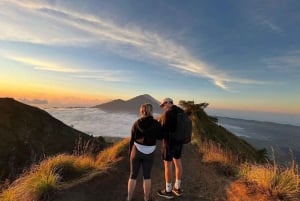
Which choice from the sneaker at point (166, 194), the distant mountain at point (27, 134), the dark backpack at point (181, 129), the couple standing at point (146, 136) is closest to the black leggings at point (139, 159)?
the couple standing at point (146, 136)

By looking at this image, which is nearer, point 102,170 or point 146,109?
point 146,109

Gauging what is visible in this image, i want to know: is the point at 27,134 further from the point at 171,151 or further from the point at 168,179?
the point at 171,151

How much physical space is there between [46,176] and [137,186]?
265 cm

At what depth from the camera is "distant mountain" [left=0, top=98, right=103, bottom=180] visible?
3228 cm

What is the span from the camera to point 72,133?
4319 centimetres

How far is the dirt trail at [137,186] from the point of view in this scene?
7918 mm

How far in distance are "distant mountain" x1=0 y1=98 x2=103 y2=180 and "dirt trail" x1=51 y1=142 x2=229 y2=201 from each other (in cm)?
2269

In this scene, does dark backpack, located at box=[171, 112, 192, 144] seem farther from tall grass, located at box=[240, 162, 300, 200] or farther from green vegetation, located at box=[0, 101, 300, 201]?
tall grass, located at box=[240, 162, 300, 200]

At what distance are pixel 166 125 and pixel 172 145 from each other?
59cm

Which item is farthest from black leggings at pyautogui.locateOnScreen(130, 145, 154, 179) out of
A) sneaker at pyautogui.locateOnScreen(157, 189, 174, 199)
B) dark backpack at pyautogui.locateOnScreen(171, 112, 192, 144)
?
sneaker at pyautogui.locateOnScreen(157, 189, 174, 199)

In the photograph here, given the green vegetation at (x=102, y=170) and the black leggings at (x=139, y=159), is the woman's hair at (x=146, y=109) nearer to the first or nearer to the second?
the black leggings at (x=139, y=159)

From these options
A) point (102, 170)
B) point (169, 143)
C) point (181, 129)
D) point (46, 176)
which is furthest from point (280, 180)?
point (46, 176)

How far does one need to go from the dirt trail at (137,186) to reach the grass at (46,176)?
0.36 m

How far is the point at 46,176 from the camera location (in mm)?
7848
